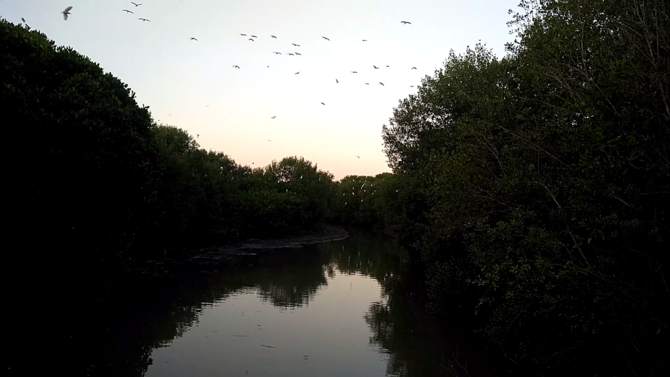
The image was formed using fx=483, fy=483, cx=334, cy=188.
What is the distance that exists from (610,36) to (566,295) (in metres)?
5.32

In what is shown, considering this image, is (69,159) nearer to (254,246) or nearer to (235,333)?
(235,333)

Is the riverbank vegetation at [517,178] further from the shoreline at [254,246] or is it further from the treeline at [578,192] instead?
the shoreline at [254,246]

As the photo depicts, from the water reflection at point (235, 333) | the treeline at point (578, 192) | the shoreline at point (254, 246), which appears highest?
the treeline at point (578, 192)

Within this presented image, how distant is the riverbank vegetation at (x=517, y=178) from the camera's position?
6.99m

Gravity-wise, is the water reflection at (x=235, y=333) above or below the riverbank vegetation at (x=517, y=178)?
below

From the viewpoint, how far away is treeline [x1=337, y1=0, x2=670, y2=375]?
677 cm

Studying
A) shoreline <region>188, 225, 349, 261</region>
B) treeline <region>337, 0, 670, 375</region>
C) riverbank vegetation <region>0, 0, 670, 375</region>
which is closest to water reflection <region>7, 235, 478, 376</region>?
riverbank vegetation <region>0, 0, 670, 375</region>

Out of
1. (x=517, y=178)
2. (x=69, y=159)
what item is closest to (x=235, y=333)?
(x=69, y=159)

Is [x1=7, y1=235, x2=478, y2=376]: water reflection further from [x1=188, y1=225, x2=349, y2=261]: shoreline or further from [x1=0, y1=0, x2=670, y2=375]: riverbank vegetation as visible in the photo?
[x1=188, y1=225, x2=349, y2=261]: shoreline

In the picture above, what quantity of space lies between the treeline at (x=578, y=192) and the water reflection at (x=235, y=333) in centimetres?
336

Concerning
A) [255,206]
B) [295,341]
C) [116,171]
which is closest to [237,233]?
[255,206]

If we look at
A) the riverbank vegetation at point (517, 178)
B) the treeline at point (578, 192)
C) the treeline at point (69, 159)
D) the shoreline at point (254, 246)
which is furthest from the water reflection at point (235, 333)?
the shoreline at point (254, 246)

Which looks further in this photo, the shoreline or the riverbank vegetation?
the shoreline

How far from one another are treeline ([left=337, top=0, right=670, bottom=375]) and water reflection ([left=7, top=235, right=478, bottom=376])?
11.0 ft
